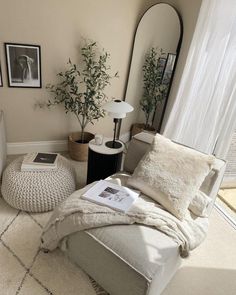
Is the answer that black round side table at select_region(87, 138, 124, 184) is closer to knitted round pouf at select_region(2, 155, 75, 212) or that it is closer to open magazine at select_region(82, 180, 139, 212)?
knitted round pouf at select_region(2, 155, 75, 212)

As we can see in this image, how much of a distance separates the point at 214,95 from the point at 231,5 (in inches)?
29.0

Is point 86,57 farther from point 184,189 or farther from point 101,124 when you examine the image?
point 184,189

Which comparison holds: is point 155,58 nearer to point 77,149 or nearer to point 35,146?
point 77,149

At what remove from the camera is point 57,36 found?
8.50 ft

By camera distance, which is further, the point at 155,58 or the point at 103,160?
the point at 155,58

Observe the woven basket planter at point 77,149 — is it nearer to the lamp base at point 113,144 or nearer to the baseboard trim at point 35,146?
the baseboard trim at point 35,146

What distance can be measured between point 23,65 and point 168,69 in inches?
64.2

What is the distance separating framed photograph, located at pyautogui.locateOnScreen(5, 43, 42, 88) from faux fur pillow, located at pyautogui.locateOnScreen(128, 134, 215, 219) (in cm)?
165

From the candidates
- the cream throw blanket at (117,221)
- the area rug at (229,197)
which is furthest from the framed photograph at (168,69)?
the cream throw blanket at (117,221)

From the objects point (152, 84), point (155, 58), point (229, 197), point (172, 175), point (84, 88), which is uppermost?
point (155, 58)

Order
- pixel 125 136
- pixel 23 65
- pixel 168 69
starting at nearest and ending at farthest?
pixel 23 65, pixel 168 69, pixel 125 136

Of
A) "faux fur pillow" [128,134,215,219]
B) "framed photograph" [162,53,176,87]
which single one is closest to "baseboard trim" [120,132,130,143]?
"framed photograph" [162,53,176,87]

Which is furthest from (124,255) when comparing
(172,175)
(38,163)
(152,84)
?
Result: (152,84)

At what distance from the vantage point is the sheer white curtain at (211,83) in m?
2.07
